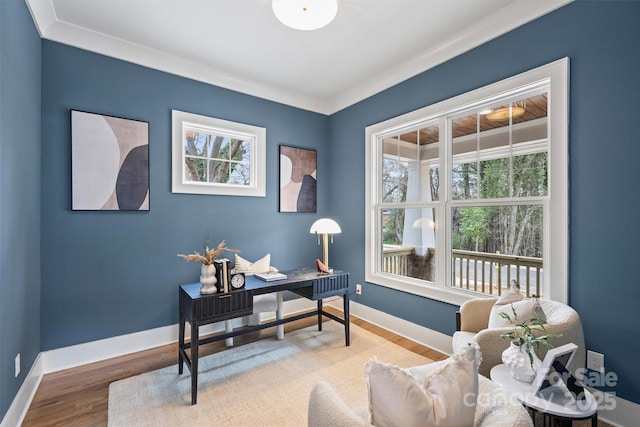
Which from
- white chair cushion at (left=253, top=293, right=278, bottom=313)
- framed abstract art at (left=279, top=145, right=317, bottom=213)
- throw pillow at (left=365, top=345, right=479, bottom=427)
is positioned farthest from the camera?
framed abstract art at (left=279, top=145, right=317, bottom=213)

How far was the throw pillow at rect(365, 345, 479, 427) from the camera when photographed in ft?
2.86

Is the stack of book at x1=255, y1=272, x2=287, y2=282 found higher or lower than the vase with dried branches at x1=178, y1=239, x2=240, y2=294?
lower

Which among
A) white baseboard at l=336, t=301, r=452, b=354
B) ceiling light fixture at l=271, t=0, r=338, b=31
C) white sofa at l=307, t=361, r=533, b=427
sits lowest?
white baseboard at l=336, t=301, r=452, b=354

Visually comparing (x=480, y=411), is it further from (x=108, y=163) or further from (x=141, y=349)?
(x=108, y=163)

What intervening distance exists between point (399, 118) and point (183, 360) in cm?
319

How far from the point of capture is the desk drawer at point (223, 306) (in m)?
2.17

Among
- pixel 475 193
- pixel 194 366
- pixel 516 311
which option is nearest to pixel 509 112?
pixel 475 193

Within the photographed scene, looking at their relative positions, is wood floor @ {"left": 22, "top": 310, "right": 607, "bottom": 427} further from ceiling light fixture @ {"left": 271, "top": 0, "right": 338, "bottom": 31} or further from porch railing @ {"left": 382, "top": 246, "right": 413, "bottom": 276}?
ceiling light fixture @ {"left": 271, "top": 0, "right": 338, "bottom": 31}

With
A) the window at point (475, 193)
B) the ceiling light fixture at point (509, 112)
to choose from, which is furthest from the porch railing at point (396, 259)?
the ceiling light fixture at point (509, 112)

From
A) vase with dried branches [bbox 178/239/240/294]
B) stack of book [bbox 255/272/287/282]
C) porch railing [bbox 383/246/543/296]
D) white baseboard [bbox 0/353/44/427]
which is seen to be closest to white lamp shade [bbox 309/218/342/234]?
stack of book [bbox 255/272/287/282]

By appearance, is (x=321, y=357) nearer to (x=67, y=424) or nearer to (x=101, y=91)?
(x=67, y=424)

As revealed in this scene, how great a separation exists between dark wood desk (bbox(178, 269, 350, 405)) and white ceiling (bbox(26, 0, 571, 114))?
223cm

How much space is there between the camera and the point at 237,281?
7.89 ft

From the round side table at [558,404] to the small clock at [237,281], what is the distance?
6.07 ft
